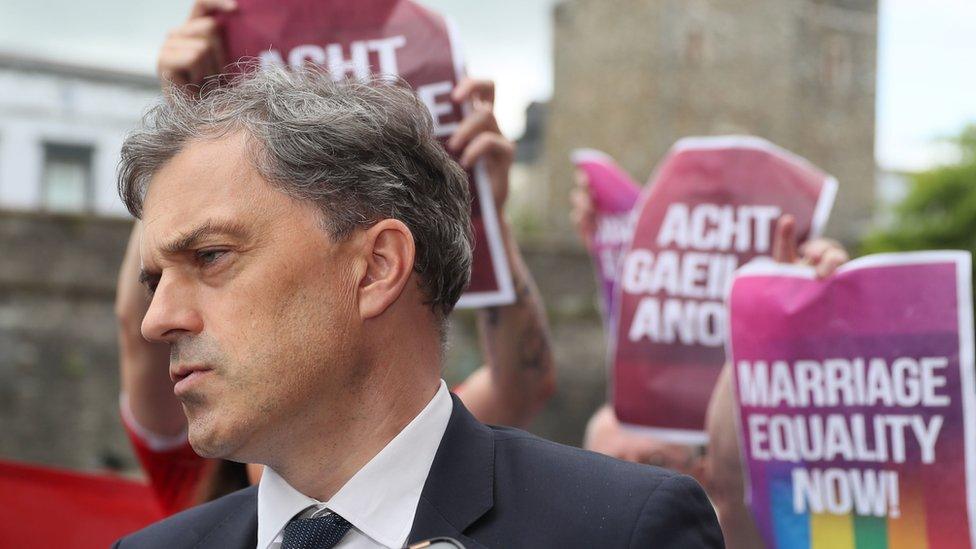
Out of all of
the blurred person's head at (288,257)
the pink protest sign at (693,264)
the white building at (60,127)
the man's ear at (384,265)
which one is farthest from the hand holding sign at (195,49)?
the white building at (60,127)

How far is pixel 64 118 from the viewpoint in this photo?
27.2 m

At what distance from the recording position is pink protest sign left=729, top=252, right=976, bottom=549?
251 centimetres

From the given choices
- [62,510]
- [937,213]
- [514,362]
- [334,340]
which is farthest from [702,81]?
[334,340]

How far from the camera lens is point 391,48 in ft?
9.69

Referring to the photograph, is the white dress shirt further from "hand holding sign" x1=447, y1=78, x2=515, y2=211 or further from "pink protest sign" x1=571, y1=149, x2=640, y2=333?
"pink protest sign" x1=571, y1=149, x2=640, y2=333

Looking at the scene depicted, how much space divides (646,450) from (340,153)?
8.40 ft

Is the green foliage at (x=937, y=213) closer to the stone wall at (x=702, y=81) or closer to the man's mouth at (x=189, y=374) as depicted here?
the stone wall at (x=702, y=81)

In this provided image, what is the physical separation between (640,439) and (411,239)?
2.53 m

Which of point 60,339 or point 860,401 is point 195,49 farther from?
point 60,339

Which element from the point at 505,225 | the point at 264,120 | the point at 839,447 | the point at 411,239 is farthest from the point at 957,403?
the point at 264,120

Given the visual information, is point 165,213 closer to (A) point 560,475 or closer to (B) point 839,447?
(A) point 560,475

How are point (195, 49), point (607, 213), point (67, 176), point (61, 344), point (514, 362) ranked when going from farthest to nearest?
point (67, 176), point (61, 344), point (607, 213), point (514, 362), point (195, 49)

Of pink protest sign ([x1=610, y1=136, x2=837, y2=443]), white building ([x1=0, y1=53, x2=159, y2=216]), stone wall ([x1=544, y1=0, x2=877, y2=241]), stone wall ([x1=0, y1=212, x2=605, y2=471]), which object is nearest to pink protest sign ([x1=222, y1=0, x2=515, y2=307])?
pink protest sign ([x1=610, y1=136, x2=837, y2=443])

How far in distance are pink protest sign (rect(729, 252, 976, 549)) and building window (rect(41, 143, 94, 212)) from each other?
26172 millimetres
